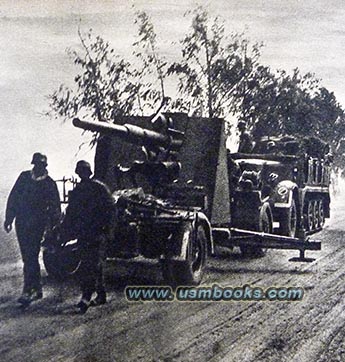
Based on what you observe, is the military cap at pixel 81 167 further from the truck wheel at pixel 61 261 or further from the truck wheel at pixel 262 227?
the truck wheel at pixel 262 227

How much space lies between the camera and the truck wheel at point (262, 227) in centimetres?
1039

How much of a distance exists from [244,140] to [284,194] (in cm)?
136

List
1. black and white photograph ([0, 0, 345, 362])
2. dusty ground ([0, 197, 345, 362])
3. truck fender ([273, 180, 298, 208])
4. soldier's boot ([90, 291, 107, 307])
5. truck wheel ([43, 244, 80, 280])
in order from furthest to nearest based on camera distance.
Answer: truck fender ([273, 180, 298, 208]) → truck wheel ([43, 244, 80, 280]) → soldier's boot ([90, 291, 107, 307]) → black and white photograph ([0, 0, 345, 362]) → dusty ground ([0, 197, 345, 362])

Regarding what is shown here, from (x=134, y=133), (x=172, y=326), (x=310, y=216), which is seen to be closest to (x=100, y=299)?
(x=172, y=326)

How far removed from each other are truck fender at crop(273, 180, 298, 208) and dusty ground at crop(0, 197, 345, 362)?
10.0 feet

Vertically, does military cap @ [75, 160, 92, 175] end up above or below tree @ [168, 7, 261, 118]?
below

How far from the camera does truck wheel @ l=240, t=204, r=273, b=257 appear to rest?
1039 cm

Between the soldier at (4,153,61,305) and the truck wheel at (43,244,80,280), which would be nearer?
the soldier at (4,153,61,305)

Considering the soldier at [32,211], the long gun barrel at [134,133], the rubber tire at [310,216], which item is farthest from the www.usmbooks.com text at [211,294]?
the rubber tire at [310,216]

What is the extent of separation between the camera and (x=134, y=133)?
8164 millimetres

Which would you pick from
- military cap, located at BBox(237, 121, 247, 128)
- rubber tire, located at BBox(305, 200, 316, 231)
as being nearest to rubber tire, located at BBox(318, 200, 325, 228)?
rubber tire, located at BBox(305, 200, 316, 231)

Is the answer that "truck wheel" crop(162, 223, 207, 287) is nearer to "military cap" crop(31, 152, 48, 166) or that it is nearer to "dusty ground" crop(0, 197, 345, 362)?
"dusty ground" crop(0, 197, 345, 362)

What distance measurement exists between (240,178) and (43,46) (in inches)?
183

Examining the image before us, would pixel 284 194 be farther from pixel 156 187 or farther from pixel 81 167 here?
pixel 81 167
